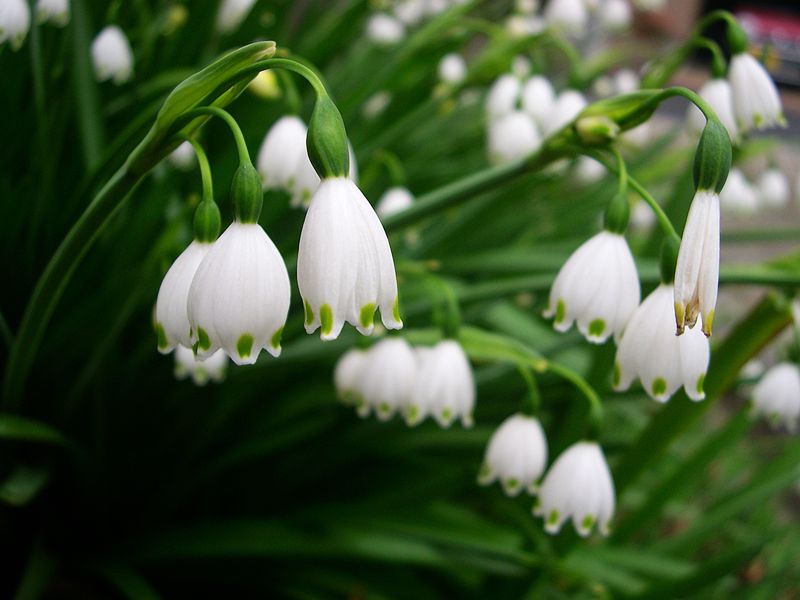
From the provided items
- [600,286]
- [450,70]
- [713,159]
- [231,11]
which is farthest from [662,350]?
[450,70]

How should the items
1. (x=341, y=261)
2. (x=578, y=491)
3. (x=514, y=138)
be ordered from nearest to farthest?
(x=341, y=261)
(x=578, y=491)
(x=514, y=138)

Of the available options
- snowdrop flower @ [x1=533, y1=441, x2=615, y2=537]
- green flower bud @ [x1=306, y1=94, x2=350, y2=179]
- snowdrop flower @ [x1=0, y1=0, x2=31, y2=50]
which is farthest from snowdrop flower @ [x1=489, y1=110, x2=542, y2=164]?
green flower bud @ [x1=306, y1=94, x2=350, y2=179]

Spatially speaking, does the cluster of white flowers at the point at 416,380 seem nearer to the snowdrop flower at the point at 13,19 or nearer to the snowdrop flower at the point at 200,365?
the snowdrop flower at the point at 200,365

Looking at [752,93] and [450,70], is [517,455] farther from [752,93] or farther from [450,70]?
[450,70]

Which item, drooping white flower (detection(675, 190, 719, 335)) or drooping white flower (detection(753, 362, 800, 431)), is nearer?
drooping white flower (detection(675, 190, 719, 335))

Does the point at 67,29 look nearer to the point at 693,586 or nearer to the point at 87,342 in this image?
the point at 87,342

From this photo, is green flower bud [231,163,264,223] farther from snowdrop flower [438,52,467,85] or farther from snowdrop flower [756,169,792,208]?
snowdrop flower [756,169,792,208]
